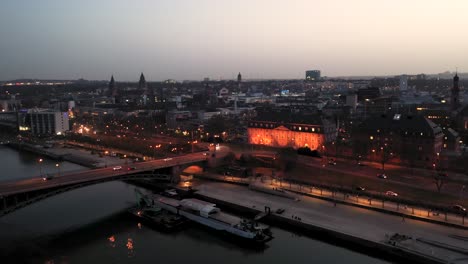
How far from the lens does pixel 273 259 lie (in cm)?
1723

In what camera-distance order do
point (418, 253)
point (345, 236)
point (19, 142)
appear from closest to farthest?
point (418, 253) < point (345, 236) < point (19, 142)

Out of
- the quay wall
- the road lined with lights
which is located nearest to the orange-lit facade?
the road lined with lights

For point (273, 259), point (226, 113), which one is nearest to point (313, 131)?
point (273, 259)

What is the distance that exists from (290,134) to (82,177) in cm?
2131

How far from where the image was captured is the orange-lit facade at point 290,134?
123ft

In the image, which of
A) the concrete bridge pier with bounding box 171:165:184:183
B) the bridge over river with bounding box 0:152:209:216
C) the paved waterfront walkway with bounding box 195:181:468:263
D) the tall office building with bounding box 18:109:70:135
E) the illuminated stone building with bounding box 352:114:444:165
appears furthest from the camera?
the tall office building with bounding box 18:109:70:135

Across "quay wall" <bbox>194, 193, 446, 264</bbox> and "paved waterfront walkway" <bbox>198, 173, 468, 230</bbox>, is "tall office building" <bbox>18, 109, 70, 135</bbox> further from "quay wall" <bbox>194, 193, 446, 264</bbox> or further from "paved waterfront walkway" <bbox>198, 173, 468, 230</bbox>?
"quay wall" <bbox>194, 193, 446, 264</bbox>

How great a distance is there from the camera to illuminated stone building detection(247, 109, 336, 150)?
37.5 metres

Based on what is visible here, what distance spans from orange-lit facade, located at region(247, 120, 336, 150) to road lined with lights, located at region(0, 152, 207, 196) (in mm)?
10949

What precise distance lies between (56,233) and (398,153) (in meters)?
23.8

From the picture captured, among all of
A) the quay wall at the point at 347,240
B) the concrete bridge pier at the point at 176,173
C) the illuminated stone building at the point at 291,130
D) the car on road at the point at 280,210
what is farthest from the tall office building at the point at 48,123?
the car on road at the point at 280,210

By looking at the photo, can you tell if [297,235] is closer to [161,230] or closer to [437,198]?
[161,230]

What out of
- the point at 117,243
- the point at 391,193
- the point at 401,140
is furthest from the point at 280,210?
the point at 401,140

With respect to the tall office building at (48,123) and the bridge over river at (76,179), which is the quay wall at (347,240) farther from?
the tall office building at (48,123)
